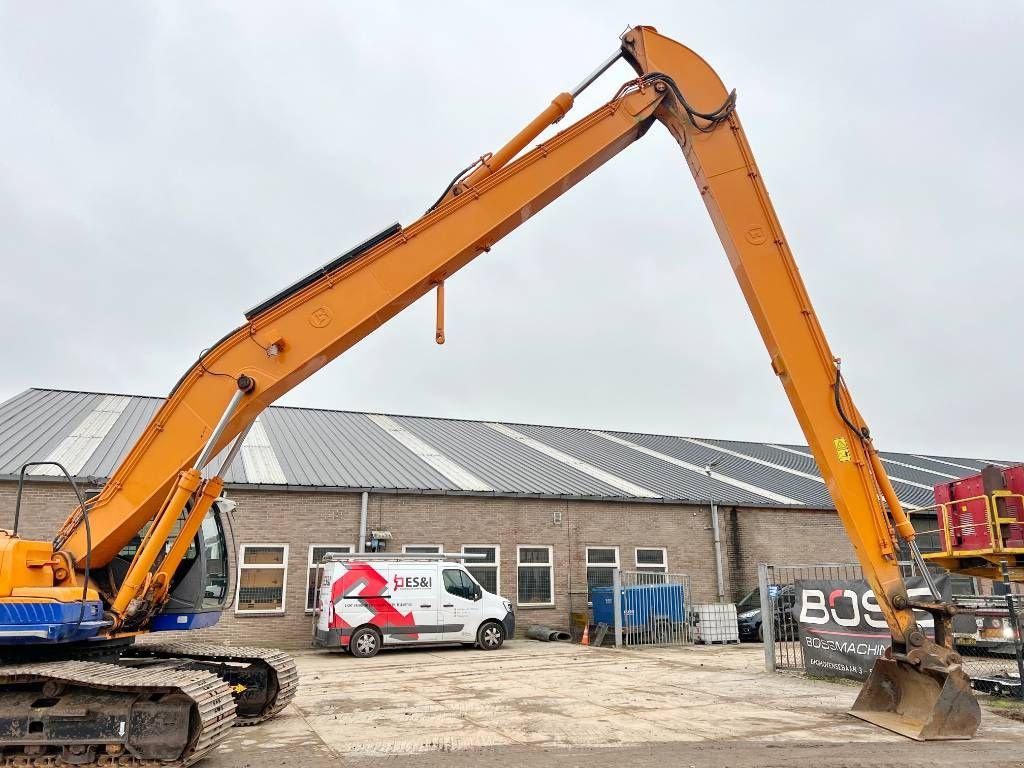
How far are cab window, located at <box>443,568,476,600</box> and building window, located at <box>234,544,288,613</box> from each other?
162 inches

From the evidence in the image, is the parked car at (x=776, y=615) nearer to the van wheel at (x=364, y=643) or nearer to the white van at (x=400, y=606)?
the white van at (x=400, y=606)

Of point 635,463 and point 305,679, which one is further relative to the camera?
point 635,463

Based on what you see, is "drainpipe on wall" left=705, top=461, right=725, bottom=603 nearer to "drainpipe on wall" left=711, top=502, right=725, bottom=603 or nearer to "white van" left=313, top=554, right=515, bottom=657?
"drainpipe on wall" left=711, top=502, right=725, bottom=603

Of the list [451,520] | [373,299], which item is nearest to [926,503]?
[451,520]

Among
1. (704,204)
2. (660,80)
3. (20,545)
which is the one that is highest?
(660,80)

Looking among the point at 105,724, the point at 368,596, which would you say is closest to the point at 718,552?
the point at 368,596

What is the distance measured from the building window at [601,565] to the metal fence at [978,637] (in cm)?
727

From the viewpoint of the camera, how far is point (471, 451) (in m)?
24.9

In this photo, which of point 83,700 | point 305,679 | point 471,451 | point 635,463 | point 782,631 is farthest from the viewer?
point 635,463

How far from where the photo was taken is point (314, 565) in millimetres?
18500

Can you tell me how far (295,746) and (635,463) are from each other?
20969mm

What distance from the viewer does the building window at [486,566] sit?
2030 centimetres

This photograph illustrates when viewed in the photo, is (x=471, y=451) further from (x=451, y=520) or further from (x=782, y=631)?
(x=782, y=631)

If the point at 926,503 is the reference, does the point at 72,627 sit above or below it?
below
